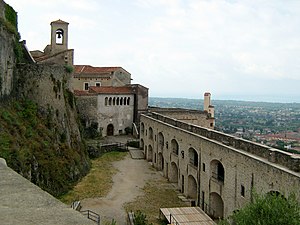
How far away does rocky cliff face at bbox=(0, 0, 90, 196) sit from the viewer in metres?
28.8

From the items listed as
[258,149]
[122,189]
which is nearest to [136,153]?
[122,189]

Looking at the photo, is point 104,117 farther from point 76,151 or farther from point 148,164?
point 76,151

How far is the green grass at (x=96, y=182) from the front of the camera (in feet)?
108

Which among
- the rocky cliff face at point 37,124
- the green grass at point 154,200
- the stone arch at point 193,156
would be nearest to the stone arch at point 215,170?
the green grass at point 154,200

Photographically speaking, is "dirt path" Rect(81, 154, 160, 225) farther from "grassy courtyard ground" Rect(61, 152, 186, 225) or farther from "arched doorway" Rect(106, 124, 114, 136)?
"arched doorway" Rect(106, 124, 114, 136)

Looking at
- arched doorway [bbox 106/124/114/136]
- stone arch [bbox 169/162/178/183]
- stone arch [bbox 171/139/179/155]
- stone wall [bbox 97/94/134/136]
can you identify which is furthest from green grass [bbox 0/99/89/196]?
arched doorway [bbox 106/124/114/136]

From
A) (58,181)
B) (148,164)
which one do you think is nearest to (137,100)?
(148,164)

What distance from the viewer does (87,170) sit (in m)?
40.9

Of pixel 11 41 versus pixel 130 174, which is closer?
pixel 11 41

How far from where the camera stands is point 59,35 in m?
56.4

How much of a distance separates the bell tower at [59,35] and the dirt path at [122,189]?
19.0 m

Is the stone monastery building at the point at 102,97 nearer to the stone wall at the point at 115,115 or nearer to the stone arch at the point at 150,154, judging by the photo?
the stone wall at the point at 115,115

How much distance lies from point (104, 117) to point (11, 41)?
2814 cm

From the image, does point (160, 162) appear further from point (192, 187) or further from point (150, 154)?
point (192, 187)
